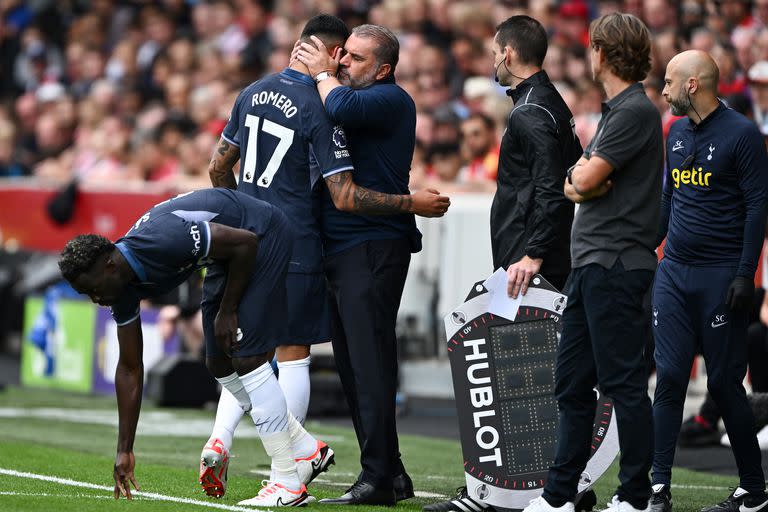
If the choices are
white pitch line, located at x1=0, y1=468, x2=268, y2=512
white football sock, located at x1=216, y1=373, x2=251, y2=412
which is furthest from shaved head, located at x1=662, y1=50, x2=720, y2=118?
white pitch line, located at x1=0, y1=468, x2=268, y2=512

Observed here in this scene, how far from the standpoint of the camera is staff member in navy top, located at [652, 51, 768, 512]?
6.67 meters

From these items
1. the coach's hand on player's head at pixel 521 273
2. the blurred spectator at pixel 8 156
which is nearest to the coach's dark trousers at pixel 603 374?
the coach's hand on player's head at pixel 521 273

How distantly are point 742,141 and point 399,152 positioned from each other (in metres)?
1.67

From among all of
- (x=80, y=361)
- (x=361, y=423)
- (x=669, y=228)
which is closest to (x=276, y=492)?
(x=361, y=423)

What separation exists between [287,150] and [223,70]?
1230cm

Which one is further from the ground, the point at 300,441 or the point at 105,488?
the point at 300,441

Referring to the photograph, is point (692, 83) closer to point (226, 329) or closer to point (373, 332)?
point (373, 332)

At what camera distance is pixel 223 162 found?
7309 millimetres

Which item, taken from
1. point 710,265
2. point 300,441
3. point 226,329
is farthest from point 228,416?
point 710,265

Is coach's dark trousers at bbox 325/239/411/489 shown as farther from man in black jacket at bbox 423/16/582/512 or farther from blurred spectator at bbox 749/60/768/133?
blurred spectator at bbox 749/60/768/133

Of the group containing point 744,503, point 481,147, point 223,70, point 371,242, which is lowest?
point 744,503

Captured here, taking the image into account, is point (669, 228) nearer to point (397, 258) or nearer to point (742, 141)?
point (742, 141)

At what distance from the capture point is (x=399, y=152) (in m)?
7.01

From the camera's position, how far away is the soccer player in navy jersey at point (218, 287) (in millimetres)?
6059
